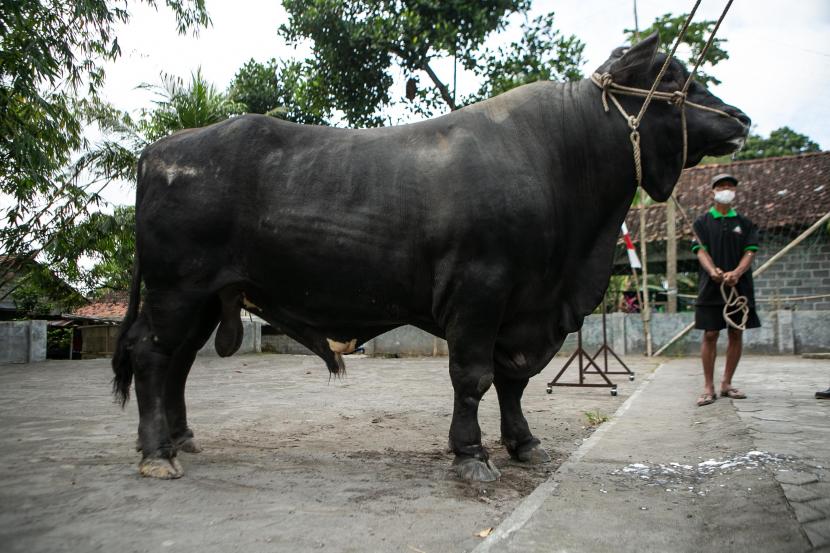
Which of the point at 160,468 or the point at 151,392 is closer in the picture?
the point at 160,468

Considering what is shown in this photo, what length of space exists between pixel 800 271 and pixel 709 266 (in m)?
13.1

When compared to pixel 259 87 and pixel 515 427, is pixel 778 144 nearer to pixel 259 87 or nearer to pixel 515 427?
pixel 259 87

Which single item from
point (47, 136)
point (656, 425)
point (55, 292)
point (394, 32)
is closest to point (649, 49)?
point (656, 425)

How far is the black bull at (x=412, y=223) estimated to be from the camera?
3451 mm

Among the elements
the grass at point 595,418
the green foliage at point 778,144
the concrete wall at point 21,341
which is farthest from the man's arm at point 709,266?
the green foliage at point 778,144

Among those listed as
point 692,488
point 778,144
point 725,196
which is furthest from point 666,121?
point 778,144

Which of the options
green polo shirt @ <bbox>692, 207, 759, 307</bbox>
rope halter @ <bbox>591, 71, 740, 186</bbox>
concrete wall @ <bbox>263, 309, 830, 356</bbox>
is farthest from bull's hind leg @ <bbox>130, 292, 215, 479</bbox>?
concrete wall @ <bbox>263, 309, 830, 356</bbox>

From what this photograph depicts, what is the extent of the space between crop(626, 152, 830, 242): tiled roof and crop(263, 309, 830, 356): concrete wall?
381 centimetres

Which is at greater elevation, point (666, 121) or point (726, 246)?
point (666, 121)

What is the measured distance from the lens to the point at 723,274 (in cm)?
592

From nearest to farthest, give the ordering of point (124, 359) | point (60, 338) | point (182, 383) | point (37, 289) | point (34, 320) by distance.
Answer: point (124, 359), point (182, 383), point (34, 320), point (37, 289), point (60, 338)

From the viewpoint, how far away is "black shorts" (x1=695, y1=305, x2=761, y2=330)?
5.96m

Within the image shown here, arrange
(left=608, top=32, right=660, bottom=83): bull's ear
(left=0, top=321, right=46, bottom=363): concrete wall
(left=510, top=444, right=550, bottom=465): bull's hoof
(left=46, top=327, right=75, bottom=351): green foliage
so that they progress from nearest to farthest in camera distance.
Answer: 1. (left=608, top=32, right=660, bottom=83): bull's ear
2. (left=510, top=444, right=550, bottom=465): bull's hoof
3. (left=0, top=321, right=46, bottom=363): concrete wall
4. (left=46, top=327, right=75, bottom=351): green foliage

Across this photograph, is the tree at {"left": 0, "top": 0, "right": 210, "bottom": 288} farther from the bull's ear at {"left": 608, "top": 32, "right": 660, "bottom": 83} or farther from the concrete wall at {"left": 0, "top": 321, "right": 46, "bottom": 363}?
the bull's ear at {"left": 608, "top": 32, "right": 660, "bottom": 83}
